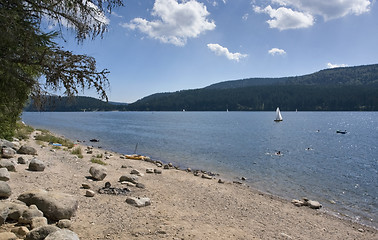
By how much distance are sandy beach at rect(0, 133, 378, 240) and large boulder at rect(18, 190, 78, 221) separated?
0.36 metres

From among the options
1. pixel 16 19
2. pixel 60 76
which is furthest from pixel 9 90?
pixel 16 19

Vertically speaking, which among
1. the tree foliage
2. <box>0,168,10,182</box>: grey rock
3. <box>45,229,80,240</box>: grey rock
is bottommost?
<box>45,229,80,240</box>: grey rock

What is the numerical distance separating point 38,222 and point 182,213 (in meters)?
4.94

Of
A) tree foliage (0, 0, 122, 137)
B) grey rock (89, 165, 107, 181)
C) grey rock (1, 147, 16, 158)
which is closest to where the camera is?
tree foliage (0, 0, 122, 137)

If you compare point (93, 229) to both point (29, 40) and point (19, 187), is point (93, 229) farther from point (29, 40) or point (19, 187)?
point (29, 40)

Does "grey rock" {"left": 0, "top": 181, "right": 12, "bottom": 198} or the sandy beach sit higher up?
"grey rock" {"left": 0, "top": 181, "right": 12, "bottom": 198}

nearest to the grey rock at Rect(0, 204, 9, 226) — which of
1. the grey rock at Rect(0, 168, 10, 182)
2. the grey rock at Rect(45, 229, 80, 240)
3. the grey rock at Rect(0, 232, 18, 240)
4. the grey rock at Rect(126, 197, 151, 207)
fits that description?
the grey rock at Rect(0, 232, 18, 240)

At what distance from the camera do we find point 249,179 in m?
20.6

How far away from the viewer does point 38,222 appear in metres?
6.59

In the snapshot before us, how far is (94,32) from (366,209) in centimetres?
1600

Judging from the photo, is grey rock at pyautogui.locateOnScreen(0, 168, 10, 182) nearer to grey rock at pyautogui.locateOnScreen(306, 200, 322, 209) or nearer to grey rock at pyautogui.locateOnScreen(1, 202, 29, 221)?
grey rock at pyautogui.locateOnScreen(1, 202, 29, 221)

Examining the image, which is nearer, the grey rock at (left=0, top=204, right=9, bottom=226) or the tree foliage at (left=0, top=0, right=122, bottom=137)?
the tree foliage at (left=0, top=0, right=122, bottom=137)

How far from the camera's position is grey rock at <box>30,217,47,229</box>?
6477 millimetres

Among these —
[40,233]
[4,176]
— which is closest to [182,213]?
[40,233]
